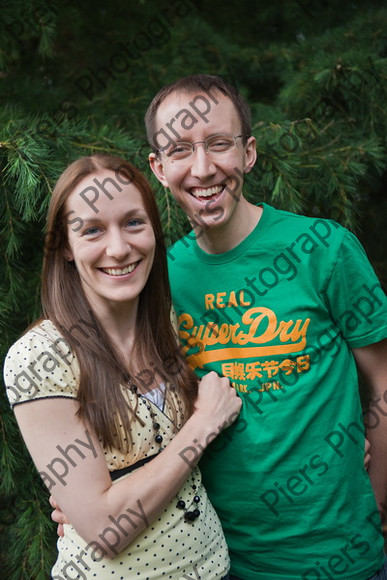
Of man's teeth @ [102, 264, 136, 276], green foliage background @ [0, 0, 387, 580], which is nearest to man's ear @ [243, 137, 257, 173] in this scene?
green foliage background @ [0, 0, 387, 580]

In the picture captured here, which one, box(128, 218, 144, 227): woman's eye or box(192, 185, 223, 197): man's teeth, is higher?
box(128, 218, 144, 227): woman's eye

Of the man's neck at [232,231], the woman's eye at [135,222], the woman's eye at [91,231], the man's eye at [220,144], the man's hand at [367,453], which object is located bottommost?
the man's hand at [367,453]

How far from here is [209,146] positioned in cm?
175

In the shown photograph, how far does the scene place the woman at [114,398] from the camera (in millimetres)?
1433

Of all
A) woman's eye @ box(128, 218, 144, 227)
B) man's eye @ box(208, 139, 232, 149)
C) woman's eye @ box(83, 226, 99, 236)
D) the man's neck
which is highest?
woman's eye @ box(83, 226, 99, 236)

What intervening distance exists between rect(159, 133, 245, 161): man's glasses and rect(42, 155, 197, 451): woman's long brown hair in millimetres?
151

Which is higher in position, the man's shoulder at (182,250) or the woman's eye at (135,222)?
Answer: the woman's eye at (135,222)

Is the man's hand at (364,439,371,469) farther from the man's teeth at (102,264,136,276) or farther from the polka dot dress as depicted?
the man's teeth at (102,264,136,276)

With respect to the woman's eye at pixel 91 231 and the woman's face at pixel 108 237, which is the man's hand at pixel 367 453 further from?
the woman's eye at pixel 91 231

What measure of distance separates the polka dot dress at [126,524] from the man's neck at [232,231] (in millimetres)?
466

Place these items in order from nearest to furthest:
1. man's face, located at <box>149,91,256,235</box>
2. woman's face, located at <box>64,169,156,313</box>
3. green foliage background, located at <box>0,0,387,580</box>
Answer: woman's face, located at <box>64,169,156,313</box> → man's face, located at <box>149,91,256,235</box> → green foliage background, located at <box>0,0,387,580</box>

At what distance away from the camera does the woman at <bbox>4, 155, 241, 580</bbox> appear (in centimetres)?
143

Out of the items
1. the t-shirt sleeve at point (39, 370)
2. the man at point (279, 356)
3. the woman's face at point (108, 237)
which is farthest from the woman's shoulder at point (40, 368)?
the man at point (279, 356)

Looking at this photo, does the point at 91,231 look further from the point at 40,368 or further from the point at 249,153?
the point at 249,153
